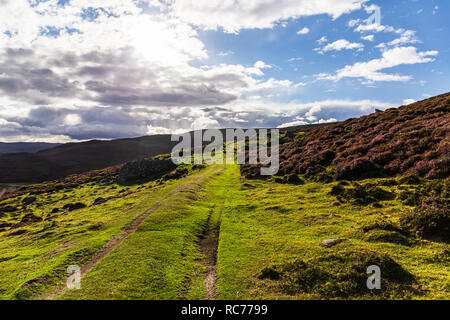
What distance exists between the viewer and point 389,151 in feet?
109

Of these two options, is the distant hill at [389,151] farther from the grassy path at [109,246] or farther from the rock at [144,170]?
the rock at [144,170]

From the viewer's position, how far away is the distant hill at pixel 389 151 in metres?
27.7

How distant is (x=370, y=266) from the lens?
1261 centimetres

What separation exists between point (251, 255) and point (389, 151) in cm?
2805

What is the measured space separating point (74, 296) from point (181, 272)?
6325mm

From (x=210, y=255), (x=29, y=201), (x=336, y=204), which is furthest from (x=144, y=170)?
(x=336, y=204)

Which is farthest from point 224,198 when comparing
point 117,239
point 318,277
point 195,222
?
point 318,277

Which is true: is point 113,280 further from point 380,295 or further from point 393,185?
point 393,185

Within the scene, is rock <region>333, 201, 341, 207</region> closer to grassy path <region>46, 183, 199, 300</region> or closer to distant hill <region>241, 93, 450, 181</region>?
distant hill <region>241, 93, 450, 181</region>

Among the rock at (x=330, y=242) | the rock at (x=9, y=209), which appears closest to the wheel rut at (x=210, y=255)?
the rock at (x=330, y=242)

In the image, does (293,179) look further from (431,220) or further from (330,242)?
(431,220)

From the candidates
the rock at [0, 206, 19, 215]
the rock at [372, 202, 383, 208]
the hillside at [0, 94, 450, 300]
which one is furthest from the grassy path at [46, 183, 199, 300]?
the rock at [0, 206, 19, 215]

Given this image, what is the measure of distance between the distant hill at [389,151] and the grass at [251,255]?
4460 mm
